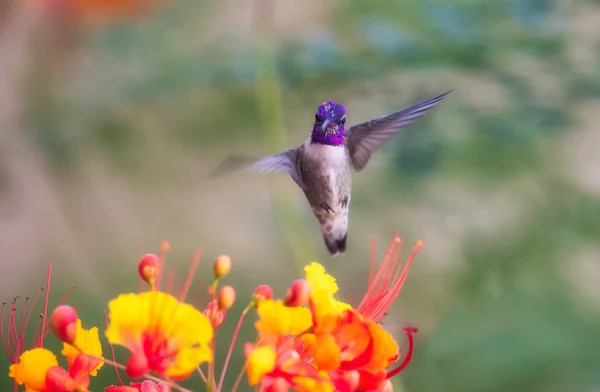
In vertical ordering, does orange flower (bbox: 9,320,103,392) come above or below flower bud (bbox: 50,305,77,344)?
below

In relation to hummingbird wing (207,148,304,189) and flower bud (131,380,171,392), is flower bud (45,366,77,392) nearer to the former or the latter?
flower bud (131,380,171,392)

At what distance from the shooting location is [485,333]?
1308 mm

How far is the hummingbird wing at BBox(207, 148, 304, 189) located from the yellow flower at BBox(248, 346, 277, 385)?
6.6 inches

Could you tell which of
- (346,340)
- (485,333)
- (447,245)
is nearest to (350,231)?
(447,245)

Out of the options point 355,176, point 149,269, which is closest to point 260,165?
point 149,269

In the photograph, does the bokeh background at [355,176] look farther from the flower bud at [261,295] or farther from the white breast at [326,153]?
the flower bud at [261,295]

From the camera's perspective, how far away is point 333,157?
708 mm

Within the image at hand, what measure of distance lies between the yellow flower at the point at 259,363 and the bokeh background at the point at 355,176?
792 mm

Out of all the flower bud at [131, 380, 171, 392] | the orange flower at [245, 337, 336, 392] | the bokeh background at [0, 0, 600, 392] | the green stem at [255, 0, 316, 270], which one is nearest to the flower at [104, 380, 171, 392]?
the flower bud at [131, 380, 171, 392]

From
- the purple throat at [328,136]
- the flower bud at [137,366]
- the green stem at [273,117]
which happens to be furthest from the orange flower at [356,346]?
the green stem at [273,117]

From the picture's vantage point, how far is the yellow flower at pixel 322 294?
514mm

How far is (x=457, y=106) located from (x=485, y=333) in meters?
0.45

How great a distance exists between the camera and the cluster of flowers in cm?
44

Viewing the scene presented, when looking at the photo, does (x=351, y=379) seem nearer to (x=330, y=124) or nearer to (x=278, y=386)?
(x=278, y=386)
